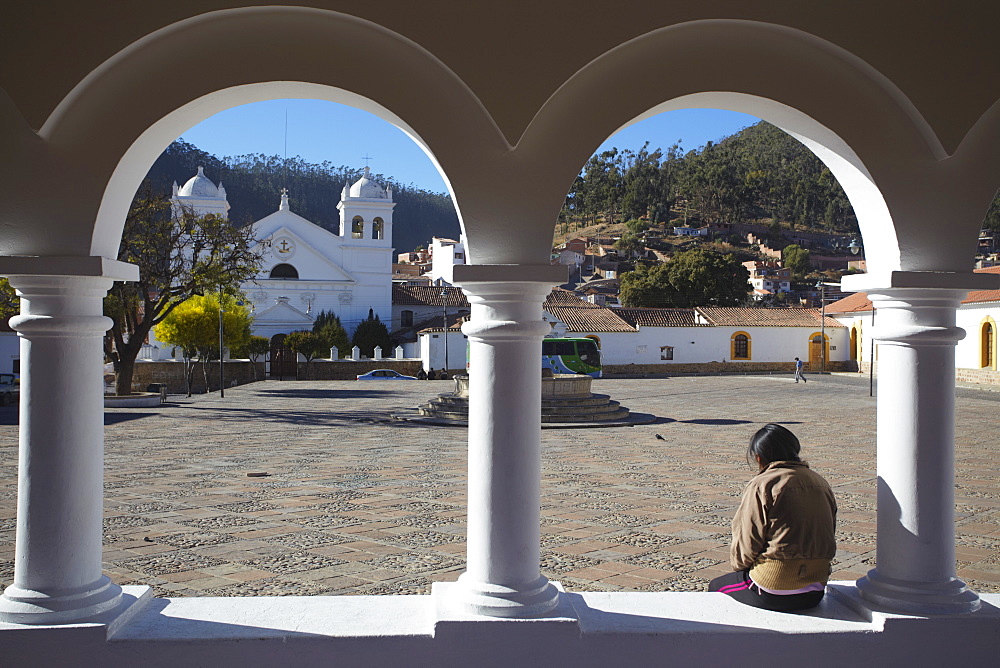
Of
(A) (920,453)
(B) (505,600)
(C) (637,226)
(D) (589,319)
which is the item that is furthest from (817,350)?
(C) (637,226)

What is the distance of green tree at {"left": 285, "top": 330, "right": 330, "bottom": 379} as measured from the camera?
1453 inches

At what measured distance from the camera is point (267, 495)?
7.56 m

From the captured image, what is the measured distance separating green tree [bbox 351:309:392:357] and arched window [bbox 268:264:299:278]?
4627mm

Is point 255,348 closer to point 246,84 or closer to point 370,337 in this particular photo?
point 370,337

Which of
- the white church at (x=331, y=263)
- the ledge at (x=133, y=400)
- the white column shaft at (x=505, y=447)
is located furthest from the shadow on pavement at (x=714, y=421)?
the white church at (x=331, y=263)

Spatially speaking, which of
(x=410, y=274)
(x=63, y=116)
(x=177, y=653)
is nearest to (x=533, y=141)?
(x=63, y=116)

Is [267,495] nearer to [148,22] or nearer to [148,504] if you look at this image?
[148,504]

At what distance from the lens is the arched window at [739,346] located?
39.8m

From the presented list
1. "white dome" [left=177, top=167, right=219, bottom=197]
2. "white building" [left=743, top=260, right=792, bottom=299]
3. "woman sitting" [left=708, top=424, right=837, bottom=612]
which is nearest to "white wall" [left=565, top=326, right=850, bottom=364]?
"white dome" [left=177, top=167, right=219, bottom=197]

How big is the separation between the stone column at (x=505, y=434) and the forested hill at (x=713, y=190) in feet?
317

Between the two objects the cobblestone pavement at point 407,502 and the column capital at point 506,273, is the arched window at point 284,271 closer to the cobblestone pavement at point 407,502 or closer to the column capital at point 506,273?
the cobblestone pavement at point 407,502

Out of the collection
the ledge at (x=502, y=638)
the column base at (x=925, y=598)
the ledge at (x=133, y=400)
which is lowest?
the ledge at (x=133, y=400)

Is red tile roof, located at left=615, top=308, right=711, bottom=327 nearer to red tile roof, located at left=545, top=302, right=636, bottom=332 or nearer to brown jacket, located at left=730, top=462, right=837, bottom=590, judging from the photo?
red tile roof, located at left=545, top=302, right=636, bottom=332

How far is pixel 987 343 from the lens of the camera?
29.8m
